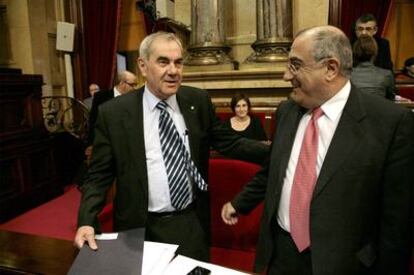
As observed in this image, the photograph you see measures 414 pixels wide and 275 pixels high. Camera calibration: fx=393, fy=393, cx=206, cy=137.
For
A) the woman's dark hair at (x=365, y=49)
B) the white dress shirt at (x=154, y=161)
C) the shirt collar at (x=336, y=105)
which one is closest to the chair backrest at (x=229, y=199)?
the white dress shirt at (x=154, y=161)

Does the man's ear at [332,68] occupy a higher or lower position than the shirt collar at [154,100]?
higher

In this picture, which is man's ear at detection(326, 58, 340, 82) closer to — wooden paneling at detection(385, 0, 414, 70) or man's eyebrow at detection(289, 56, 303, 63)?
man's eyebrow at detection(289, 56, 303, 63)

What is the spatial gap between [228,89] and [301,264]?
3713mm

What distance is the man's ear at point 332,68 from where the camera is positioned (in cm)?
126

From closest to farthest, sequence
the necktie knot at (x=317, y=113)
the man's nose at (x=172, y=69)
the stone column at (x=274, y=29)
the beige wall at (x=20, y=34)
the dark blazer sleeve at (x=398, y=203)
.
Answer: the dark blazer sleeve at (x=398, y=203)
the necktie knot at (x=317, y=113)
the man's nose at (x=172, y=69)
the stone column at (x=274, y=29)
the beige wall at (x=20, y=34)

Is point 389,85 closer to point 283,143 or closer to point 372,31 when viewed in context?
point 372,31

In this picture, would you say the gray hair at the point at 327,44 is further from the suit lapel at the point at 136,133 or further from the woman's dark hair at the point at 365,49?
the woman's dark hair at the point at 365,49

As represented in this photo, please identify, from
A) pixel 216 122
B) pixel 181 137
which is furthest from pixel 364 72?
pixel 181 137

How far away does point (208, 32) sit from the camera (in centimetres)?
498

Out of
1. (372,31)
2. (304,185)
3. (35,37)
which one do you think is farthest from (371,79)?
(35,37)

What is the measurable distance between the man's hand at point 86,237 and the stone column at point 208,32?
151 inches

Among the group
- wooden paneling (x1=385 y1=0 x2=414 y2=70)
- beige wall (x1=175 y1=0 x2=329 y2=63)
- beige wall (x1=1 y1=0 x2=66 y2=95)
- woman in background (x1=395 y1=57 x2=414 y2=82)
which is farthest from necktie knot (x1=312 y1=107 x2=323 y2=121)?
beige wall (x1=1 y1=0 x2=66 y2=95)

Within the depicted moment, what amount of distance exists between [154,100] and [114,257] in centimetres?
76

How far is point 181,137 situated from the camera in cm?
172
